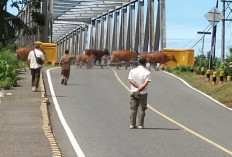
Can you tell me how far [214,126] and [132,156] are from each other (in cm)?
592

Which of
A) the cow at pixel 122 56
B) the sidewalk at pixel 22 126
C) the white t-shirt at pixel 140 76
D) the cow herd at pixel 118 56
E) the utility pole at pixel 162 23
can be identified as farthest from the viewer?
the utility pole at pixel 162 23

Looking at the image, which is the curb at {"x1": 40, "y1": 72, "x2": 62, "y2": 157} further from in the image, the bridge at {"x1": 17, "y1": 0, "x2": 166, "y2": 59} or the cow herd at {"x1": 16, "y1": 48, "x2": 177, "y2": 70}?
the bridge at {"x1": 17, "y1": 0, "x2": 166, "y2": 59}

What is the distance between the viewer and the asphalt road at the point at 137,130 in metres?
13.0

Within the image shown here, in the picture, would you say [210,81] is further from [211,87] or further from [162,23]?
[162,23]

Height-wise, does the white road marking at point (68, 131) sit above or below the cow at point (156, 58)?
below

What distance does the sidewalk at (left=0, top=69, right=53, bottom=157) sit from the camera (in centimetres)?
1190

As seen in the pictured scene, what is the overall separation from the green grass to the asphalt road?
630 millimetres

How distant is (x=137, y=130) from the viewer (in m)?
16.0

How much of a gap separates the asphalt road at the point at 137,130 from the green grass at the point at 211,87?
630mm

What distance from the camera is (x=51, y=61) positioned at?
46.8 meters

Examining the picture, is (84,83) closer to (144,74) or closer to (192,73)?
(192,73)

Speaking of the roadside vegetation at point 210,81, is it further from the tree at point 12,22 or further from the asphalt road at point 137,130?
the tree at point 12,22

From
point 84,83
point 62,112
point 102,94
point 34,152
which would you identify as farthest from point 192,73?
point 34,152

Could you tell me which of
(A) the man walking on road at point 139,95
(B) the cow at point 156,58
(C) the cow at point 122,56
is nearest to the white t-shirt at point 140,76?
(A) the man walking on road at point 139,95
